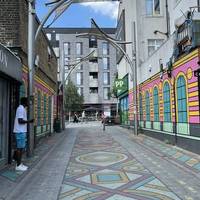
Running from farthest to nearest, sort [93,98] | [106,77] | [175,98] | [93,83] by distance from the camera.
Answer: [106,77]
[93,83]
[93,98]
[175,98]

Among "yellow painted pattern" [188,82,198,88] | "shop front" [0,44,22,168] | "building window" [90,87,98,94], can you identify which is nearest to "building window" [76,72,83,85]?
"building window" [90,87,98,94]

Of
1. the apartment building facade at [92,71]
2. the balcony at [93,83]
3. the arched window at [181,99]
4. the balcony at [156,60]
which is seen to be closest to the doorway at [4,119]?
the arched window at [181,99]

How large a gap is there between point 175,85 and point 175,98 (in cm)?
55

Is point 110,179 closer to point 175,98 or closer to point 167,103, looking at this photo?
point 175,98

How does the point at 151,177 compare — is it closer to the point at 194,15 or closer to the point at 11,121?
the point at 11,121

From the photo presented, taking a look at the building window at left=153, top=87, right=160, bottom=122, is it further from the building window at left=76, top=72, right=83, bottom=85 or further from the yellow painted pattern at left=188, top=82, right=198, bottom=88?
the building window at left=76, top=72, right=83, bottom=85

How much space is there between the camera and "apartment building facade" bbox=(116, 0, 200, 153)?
40.8 feet

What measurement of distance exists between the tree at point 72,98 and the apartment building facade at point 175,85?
40.3 metres

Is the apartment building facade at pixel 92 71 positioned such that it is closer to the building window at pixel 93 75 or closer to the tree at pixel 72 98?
the building window at pixel 93 75

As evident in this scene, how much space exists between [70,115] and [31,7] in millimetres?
56709

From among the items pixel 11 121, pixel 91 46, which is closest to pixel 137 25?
pixel 11 121

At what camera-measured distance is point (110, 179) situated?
8664mm

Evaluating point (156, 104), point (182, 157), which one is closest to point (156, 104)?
point (156, 104)

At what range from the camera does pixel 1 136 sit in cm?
1017
